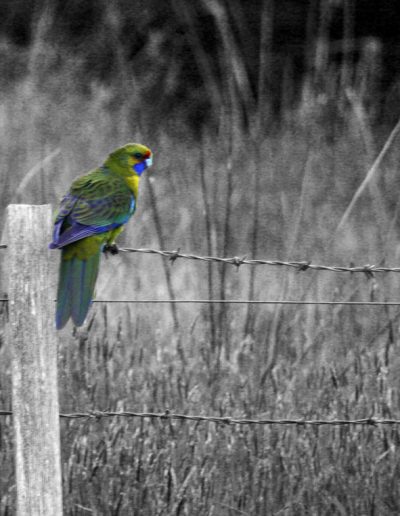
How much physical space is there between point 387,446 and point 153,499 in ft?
2.70

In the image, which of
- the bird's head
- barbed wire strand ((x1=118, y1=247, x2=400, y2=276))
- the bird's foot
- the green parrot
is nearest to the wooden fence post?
the green parrot

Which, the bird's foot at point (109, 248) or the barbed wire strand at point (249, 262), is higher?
the bird's foot at point (109, 248)

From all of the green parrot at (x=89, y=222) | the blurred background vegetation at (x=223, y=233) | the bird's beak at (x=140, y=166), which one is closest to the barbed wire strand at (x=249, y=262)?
the green parrot at (x=89, y=222)

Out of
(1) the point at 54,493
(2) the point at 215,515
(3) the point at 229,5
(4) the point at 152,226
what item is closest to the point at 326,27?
(3) the point at 229,5

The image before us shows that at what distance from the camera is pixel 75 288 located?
2857 mm

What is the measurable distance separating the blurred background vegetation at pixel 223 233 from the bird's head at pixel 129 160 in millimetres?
382

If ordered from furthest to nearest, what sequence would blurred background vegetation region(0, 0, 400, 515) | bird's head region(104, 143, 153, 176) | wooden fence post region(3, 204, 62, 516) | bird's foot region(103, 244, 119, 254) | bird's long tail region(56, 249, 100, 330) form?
1. bird's head region(104, 143, 153, 176)
2. blurred background vegetation region(0, 0, 400, 515)
3. bird's foot region(103, 244, 119, 254)
4. bird's long tail region(56, 249, 100, 330)
5. wooden fence post region(3, 204, 62, 516)

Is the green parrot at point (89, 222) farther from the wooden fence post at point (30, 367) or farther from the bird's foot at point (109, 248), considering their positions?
the wooden fence post at point (30, 367)

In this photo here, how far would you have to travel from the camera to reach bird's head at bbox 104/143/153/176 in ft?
12.6

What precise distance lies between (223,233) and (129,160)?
0.97m

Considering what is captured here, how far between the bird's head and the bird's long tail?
867 mm

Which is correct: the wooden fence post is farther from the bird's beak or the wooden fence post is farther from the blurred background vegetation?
the bird's beak

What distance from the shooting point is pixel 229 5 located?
541 centimetres

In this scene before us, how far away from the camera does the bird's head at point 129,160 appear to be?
12.6 feet
